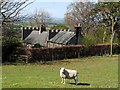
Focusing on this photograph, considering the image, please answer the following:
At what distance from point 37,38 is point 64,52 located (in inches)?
699

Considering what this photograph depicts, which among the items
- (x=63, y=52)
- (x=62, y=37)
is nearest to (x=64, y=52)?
(x=63, y=52)

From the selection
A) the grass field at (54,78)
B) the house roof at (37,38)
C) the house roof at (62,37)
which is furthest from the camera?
the house roof at (37,38)

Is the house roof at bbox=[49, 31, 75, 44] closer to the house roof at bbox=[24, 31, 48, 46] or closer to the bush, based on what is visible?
the house roof at bbox=[24, 31, 48, 46]

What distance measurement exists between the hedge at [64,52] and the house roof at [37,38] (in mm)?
13473

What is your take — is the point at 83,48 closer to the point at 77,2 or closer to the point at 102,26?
the point at 102,26

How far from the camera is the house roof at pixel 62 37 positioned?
5172cm

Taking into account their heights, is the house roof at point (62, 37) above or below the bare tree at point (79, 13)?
below

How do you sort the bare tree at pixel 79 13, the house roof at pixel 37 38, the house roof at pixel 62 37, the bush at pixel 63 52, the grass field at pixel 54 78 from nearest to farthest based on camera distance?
the grass field at pixel 54 78, the bush at pixel 63 52, the house roof at pixel 62 37, the house roof at pixel 37 38, the bare tree at pixel 79 13

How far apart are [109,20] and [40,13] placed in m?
23.6

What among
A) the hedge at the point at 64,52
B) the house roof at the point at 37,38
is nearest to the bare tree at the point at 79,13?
the house roof at the point at 37,38

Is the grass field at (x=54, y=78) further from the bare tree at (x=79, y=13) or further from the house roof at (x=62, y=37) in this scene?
the bare tree at (x=79, y=13)

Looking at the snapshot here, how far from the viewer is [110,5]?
170ft

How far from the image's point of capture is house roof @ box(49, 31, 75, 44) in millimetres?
51719

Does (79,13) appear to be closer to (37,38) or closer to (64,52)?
(37,38)
